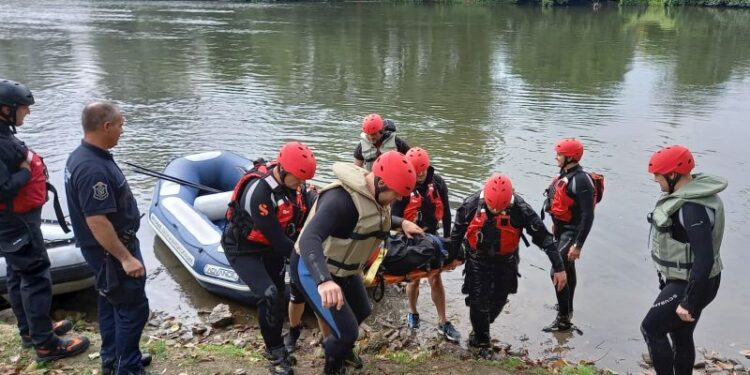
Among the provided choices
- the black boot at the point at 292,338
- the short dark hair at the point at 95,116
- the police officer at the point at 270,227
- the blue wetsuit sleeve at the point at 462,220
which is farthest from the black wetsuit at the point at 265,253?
the blue wetsuit sleeve at the point at 462,220

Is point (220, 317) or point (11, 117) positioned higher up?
point (11, 117)

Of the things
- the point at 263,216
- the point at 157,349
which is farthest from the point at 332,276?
the point at 157,349

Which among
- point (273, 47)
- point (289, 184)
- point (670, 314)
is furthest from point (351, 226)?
point (273, 47)

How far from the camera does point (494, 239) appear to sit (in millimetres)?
5004

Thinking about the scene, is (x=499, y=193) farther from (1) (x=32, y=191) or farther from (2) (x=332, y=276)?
(1) (x=32, y=191)

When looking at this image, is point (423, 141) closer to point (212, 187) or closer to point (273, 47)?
point (212, 187)

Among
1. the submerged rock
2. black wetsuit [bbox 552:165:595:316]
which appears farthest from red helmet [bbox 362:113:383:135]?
the submerged rock

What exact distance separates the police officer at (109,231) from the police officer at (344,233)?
1.09 m

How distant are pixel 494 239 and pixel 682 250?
1.39 m

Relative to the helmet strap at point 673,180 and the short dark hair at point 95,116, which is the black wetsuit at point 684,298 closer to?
the helmet strap at point 673,180

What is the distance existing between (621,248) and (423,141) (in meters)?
5.75

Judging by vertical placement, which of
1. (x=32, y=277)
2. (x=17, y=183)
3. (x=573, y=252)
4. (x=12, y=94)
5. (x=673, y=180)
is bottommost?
(x=573, y=252)

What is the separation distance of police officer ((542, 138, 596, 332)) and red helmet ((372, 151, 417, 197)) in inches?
97.0

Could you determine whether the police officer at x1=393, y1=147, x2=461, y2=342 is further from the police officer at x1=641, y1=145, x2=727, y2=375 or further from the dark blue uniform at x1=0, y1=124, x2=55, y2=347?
the dark blue uniform at x1=0, y1=124, x2=55, y2=347
